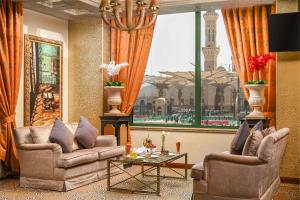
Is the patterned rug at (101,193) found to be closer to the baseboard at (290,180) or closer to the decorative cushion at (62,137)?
the baseboard at (290,180)

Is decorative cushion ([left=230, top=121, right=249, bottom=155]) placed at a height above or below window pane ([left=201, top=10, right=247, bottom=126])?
below

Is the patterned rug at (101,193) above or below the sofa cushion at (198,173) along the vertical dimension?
below

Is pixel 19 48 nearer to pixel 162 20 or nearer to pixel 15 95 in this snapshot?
pixel 15 95

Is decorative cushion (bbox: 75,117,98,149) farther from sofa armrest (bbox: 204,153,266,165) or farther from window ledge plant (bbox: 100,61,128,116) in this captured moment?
sofa armrest (bbox: 204,153,266,165)

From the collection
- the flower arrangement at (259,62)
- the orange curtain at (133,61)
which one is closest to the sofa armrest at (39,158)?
the orange curtain at (133,61)

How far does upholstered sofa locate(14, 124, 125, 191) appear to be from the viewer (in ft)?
18.3

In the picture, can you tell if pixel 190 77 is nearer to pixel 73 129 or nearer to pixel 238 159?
pixel 73 129

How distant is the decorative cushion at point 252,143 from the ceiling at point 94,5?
2.78m

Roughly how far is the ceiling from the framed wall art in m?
0.54

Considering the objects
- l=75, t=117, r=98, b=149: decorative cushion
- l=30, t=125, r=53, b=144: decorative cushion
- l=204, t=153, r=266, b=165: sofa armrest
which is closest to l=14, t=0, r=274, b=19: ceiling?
l=75, t=117, r=98, b=149: decorative cushion

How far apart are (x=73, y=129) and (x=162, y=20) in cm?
274

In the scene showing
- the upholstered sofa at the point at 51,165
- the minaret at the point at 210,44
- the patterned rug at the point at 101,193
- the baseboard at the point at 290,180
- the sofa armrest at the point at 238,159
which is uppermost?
the minaret at the point at 210,44

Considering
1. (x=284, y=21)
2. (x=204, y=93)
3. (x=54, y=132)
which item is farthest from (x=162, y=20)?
(x=54, y=132)

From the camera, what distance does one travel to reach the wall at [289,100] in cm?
604
